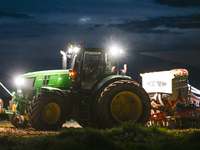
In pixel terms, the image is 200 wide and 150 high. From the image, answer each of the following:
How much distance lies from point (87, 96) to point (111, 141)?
146 inches

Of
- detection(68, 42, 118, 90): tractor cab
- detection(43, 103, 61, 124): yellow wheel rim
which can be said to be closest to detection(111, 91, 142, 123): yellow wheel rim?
detection(68, 42, 118, 90): tractor cab

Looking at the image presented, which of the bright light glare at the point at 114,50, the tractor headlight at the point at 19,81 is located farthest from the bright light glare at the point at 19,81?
the bright light glare at the point at 114,50

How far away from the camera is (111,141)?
832cm

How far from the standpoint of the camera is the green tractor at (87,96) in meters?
11.1

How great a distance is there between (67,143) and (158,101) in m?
8.43

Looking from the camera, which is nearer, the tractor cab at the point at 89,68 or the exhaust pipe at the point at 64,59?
the tractor cab at the point at 89,68

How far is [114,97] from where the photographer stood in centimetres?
1107

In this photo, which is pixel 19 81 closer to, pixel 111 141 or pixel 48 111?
pixel 48 111

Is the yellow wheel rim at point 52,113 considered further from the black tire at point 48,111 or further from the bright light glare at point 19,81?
the bright light glare at point 19,81

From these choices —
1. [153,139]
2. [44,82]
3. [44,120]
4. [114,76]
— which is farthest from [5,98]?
[153,139]

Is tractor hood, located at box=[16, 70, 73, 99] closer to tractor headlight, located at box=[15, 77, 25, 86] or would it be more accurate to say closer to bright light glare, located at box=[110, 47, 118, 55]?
tractor headlight, located at box=[15, 77, 25, 86]

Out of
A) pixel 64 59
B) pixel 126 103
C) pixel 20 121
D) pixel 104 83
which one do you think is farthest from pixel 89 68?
pixel 20 121

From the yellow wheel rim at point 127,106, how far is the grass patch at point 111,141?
143 cm

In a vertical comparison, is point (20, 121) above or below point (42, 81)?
below
